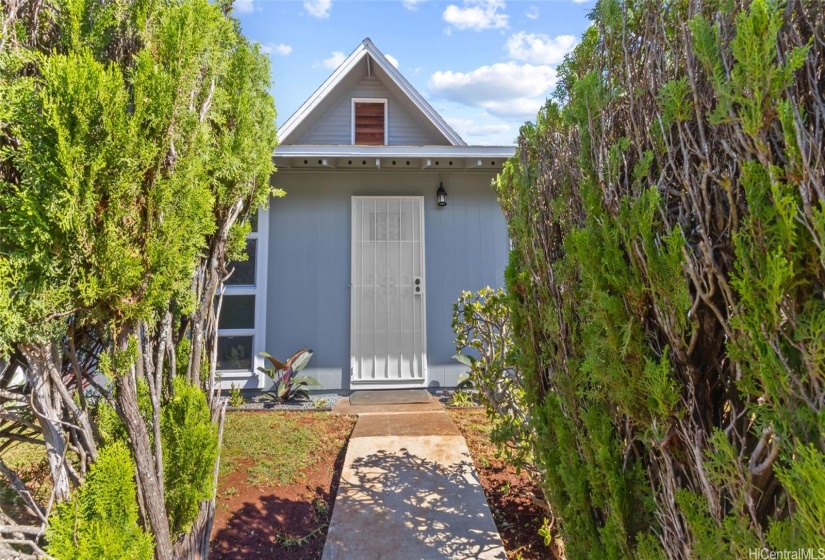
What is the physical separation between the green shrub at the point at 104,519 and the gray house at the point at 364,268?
4.08 meters

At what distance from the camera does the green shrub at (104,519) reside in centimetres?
153

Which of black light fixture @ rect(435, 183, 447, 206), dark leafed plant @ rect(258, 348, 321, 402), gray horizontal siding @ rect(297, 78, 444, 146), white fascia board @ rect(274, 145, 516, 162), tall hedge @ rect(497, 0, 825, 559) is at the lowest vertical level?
dark leafed plant @ rect(258, 348, 321, 402)

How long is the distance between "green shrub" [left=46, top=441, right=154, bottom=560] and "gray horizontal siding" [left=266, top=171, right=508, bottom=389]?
13.4 ft

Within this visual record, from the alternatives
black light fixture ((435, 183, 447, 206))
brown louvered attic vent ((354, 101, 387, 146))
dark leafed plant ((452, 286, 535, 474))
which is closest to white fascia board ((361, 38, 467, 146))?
brown louvered attic vent ((354, 101, 387, 146))

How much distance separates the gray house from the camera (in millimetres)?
5770

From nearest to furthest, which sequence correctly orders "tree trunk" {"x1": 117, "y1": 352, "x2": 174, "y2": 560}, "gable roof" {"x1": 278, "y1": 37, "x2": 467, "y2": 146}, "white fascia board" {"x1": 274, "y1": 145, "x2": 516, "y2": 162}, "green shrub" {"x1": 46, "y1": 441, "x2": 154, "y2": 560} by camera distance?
"green shrub" {"x1": 46, "y1": 441, "x2": 154, "y2": 560}
"tree trunk" {"x1": 117, "y1": 352, "x2": 174, "y2": 560}
"white fascia board" {"x1": 274, "y1": 145, "x2": 516, "y2": 162}
"gable roof" {"x1": 278, "y1": 37, "x2": 467, "y2": 146}

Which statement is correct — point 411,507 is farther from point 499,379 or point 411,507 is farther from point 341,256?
point 341,256

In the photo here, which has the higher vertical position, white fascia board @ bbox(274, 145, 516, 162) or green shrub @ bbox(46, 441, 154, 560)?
white fascia board @ bbox(274, 145, 516, 162)

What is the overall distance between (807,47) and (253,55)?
107 inches

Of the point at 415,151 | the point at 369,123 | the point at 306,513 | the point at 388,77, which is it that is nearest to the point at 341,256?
→ the point at 415,151

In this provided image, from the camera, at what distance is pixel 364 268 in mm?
5938

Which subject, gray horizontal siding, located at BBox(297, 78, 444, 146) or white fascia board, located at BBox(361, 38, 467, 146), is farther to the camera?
gray horizontal siding, located at BBox(297, 78, 444, 146)

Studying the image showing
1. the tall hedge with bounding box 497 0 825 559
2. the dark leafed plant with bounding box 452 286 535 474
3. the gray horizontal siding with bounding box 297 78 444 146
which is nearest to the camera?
the tall hedge with bounding box 497 0 825 559

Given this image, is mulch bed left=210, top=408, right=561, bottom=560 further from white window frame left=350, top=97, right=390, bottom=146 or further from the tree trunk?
white window frame left=350, top=97, right=390, bottom=146
